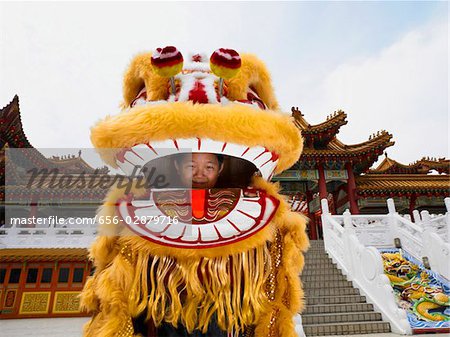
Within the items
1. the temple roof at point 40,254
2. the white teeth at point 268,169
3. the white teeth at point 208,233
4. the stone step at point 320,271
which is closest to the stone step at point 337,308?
the stone step at point 320,271

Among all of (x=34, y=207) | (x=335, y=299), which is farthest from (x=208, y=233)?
(x=34, y=207)

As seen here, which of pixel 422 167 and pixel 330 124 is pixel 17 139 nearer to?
pixel 330 124

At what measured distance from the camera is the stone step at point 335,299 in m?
5.25

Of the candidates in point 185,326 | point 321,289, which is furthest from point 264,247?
point 321,289

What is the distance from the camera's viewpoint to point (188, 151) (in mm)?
1259

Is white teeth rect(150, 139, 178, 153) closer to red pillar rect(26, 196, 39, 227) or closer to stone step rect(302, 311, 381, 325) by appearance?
stone step rect(302, 311, 381, 325)

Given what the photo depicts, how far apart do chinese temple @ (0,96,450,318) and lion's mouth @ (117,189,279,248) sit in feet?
23.7

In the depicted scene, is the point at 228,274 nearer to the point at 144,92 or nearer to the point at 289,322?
the point at 289,322

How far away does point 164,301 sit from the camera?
128cm

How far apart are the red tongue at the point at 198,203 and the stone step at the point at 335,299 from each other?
460cm

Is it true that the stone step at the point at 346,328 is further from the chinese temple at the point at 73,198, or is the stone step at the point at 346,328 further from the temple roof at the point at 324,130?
the temple roof at the point at 324,130

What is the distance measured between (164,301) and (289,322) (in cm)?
51

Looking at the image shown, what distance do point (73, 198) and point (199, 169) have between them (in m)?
10.5

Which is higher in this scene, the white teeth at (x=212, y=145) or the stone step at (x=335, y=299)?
the white teeth at (x=212, y=145)
